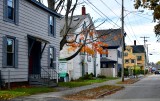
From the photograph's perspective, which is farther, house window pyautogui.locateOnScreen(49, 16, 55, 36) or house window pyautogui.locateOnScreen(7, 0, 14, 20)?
house window pyautogui.locateOnScreen(49, 16, 55, 36)

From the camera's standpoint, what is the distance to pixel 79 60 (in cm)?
5194

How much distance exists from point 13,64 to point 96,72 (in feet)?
121

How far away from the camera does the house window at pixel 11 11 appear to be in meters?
25.0

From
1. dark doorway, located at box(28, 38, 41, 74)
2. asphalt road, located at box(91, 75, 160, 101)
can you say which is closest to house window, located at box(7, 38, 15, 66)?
dark doorway, located at box(28, 38, 41, 74)

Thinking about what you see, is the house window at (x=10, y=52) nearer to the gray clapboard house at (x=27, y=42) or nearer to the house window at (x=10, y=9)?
the gray clapboard house at (x=27, y=42)

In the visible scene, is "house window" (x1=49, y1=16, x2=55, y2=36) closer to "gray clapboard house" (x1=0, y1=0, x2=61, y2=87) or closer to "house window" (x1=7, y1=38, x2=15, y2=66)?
"gray clapboard house" (x1=0, y1=0, x2=61, y2=87)

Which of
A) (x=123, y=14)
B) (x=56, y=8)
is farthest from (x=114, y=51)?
(x=56, y=8)

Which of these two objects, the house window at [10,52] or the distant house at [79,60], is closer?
the house window at [10,52]

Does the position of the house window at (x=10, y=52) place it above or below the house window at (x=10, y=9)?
below

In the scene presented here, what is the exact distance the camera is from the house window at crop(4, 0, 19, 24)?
984 inches

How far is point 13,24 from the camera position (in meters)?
25.9

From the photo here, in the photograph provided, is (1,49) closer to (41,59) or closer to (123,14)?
(41,59)

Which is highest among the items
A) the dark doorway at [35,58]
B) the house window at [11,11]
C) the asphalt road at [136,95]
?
the house window at [11,11]

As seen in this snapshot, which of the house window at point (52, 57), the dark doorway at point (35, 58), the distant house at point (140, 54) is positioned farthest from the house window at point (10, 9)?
the distant house at point (140, 54)
